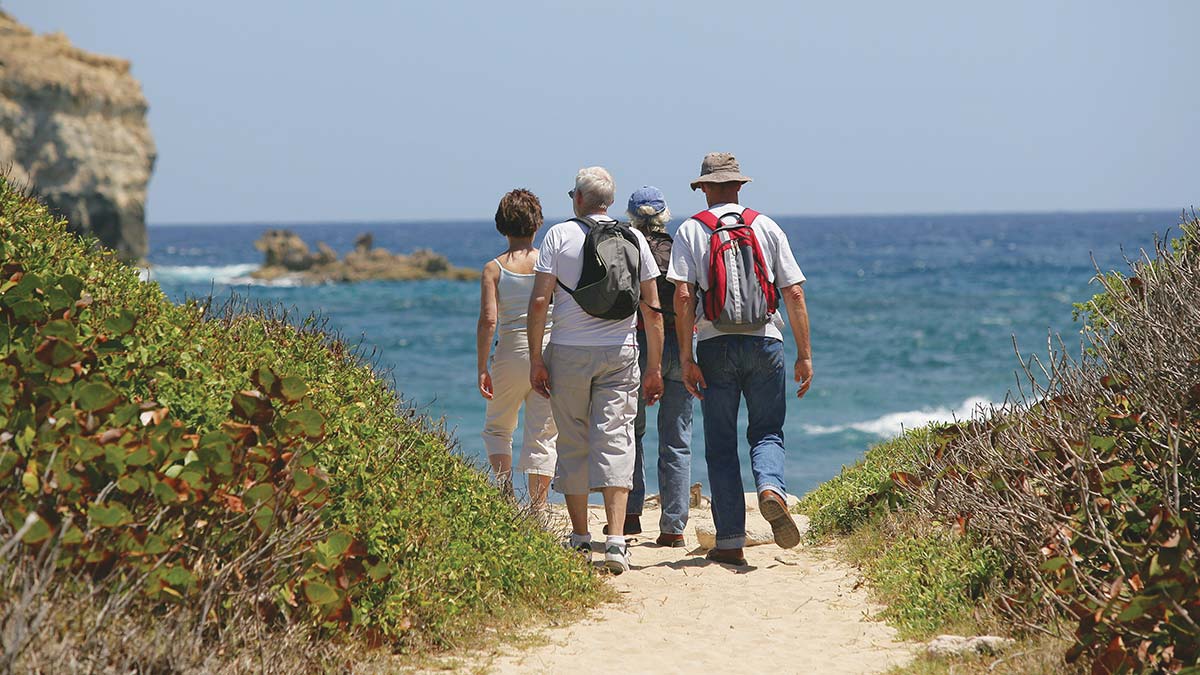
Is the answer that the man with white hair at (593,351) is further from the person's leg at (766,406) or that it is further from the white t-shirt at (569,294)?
the person's leg at (766,406)

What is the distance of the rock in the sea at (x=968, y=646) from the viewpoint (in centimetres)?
457

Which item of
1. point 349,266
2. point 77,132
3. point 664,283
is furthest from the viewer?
point 349,266

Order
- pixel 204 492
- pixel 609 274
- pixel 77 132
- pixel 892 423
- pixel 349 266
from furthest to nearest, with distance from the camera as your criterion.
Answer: pixel 349 266 < pixel 77 132 < pixel 892 423 < pixel 609 274 < pixel 204 492

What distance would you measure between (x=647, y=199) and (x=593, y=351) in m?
1.27

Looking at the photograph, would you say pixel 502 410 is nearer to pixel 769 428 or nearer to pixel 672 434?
pixel 672 434

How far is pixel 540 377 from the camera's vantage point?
6301 mm

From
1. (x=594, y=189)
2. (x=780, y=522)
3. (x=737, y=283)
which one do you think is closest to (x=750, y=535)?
(x=780, y=522)

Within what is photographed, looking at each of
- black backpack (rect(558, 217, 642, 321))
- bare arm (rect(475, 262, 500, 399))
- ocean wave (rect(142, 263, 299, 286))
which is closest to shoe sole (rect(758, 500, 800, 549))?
black backpack (rect(558, 217, 642, 321))

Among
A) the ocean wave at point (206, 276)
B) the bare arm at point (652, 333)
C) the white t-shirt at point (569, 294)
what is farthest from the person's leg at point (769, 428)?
the ocean wave at point (206, 276)

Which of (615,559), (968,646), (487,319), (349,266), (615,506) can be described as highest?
(487,319)

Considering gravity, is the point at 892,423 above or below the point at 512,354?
below

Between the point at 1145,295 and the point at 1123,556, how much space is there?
1.48m

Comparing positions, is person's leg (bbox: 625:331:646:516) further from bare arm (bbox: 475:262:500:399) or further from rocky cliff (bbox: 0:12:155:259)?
rocky cliff (bbox: 0:12:155:259)

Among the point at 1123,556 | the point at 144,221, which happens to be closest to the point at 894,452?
the point at 1123,556
